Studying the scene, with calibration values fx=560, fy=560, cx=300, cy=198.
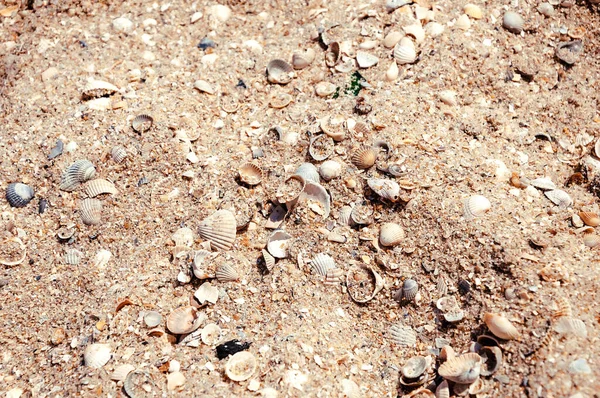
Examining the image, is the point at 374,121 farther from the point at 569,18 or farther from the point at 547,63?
the point at 569,18

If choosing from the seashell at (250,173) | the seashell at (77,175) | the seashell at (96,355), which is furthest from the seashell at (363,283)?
the seashell at (77,175)

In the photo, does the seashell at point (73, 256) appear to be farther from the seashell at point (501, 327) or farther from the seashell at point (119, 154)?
the seashell at point (501, 327)

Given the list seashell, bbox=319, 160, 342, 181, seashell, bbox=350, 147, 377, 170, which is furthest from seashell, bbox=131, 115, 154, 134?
seashell, bbox=350, 147, 377, 170

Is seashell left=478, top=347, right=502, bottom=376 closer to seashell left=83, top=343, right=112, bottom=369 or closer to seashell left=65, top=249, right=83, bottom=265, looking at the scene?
seashell left=83, top=343, right=112, bottom=369

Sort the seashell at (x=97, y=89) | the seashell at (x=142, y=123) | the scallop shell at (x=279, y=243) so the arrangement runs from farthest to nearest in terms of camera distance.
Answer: the seashell at (x=97, y=89), the seashell at (x=142, y=123), the scallop shell at (x=279, y=243)

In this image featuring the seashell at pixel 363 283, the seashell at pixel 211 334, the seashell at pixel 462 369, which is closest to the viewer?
the seashell at pixel 462 369

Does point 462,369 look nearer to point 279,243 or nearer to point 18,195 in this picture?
point 279,243

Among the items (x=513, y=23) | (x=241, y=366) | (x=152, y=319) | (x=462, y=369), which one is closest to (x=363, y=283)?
(x=462, y=369)

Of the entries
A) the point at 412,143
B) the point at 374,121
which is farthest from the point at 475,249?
the point at 374,121
